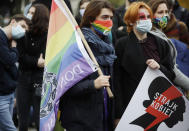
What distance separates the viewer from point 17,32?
5.89 meters

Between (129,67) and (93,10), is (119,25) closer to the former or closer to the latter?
(129,67)

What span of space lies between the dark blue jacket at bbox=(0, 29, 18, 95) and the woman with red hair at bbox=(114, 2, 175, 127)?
1.35 metres

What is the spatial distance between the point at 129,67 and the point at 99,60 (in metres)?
0.60

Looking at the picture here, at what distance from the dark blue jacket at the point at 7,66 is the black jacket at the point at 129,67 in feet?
4.43

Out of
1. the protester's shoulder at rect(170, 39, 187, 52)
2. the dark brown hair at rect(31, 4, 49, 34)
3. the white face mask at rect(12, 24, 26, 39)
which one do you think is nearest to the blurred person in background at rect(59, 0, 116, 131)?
the white face mask at rect(12, 24, 26, 39)

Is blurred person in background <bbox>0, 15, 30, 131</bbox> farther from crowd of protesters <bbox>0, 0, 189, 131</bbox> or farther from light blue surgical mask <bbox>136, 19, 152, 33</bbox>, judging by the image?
light blue surgical mask <bbox>136, 19, 152, 33</bbox>

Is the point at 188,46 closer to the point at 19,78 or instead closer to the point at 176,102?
the point at 176,102

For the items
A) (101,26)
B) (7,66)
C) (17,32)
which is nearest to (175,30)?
(101,26)

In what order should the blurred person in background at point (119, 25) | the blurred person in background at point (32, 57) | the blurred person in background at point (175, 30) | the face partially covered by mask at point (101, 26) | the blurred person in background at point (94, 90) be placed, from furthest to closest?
the blurred person in background at point (119, 25) → the blurred person in background at point (175, 30) → the blurred person in background at point (32, 57) → the face partially covered by mask at point (101, 26) → the blurred person in background at point (94, 90)

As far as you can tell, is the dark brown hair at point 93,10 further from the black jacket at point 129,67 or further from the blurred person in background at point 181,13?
the blurred person in background at point 181,13

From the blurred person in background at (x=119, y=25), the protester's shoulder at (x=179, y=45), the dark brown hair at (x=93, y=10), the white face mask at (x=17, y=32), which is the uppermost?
the dark brown hair at (x=93, y=10)

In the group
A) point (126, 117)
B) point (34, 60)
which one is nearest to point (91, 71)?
point (126, 117)

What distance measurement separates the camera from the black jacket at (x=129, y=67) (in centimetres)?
541

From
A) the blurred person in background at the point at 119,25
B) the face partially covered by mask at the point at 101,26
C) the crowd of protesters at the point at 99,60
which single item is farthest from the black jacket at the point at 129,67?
the blurred person in background at the point at 119,25
